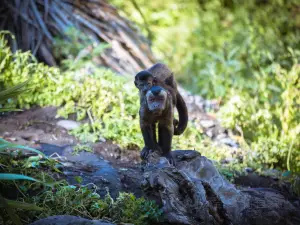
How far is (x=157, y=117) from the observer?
129 inches

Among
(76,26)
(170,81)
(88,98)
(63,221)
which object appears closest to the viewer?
(63,221)

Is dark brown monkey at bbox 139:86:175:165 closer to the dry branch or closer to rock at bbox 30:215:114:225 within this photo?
rock at bbox 30:215:114:225

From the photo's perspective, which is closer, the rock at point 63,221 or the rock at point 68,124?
the rock at point 63,221

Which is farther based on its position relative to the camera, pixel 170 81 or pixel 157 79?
pixel 170 81

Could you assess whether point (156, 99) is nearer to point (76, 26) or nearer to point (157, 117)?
point (157, 117)

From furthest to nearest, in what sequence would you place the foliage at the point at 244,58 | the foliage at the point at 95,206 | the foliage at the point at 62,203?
the foliage at the point at 244,58, the foliage at the point at 95,206, the foliage at the point at 62,203

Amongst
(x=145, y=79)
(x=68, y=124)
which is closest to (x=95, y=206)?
(x=145, y=79)

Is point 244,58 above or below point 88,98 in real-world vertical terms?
above

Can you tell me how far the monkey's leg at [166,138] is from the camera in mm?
3346

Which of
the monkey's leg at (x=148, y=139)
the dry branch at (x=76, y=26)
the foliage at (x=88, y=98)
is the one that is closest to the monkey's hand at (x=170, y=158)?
the monkey's leg at (x=148, y=139)

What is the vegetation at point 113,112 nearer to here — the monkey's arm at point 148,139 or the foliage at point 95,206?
the foliage at point 95,206

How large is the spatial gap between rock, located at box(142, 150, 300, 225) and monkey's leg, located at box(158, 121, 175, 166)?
7 cm

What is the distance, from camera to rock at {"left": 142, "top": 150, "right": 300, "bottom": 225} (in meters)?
2.95

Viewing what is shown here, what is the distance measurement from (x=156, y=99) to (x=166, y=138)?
16.7 inches
